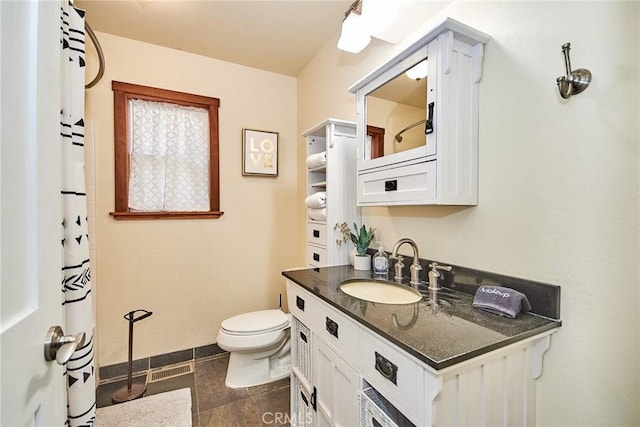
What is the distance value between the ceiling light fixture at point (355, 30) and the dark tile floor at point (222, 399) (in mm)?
2068

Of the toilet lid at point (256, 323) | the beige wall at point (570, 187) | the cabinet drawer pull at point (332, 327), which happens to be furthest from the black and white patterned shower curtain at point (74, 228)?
the beige wall at point (570, 187)

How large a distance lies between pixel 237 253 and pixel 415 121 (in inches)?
70.6

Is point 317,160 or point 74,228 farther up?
point 317,160

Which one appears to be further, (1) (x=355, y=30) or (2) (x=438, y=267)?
(1) (x=355, y=30)

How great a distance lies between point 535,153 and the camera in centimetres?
94

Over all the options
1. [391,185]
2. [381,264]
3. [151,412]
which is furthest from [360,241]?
[151,412]

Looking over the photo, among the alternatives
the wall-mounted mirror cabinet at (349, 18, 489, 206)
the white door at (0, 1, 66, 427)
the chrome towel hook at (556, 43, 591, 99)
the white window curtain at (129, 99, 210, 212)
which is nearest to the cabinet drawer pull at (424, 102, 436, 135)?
the wall-mounted mirror cabinet at (349, 18, 489, 206)

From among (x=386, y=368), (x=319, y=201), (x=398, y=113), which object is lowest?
(x=386, y=368)

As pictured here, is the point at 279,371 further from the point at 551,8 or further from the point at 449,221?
the point at 551,8

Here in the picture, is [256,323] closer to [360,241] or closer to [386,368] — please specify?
[360,241]

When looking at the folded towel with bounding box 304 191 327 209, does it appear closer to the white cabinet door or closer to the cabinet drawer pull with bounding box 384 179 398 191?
the cabinet drawer pull with bounding box 384 179 398 191

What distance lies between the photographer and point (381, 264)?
1.50 m

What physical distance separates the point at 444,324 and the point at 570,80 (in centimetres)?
81

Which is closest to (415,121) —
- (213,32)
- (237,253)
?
(213,32)
